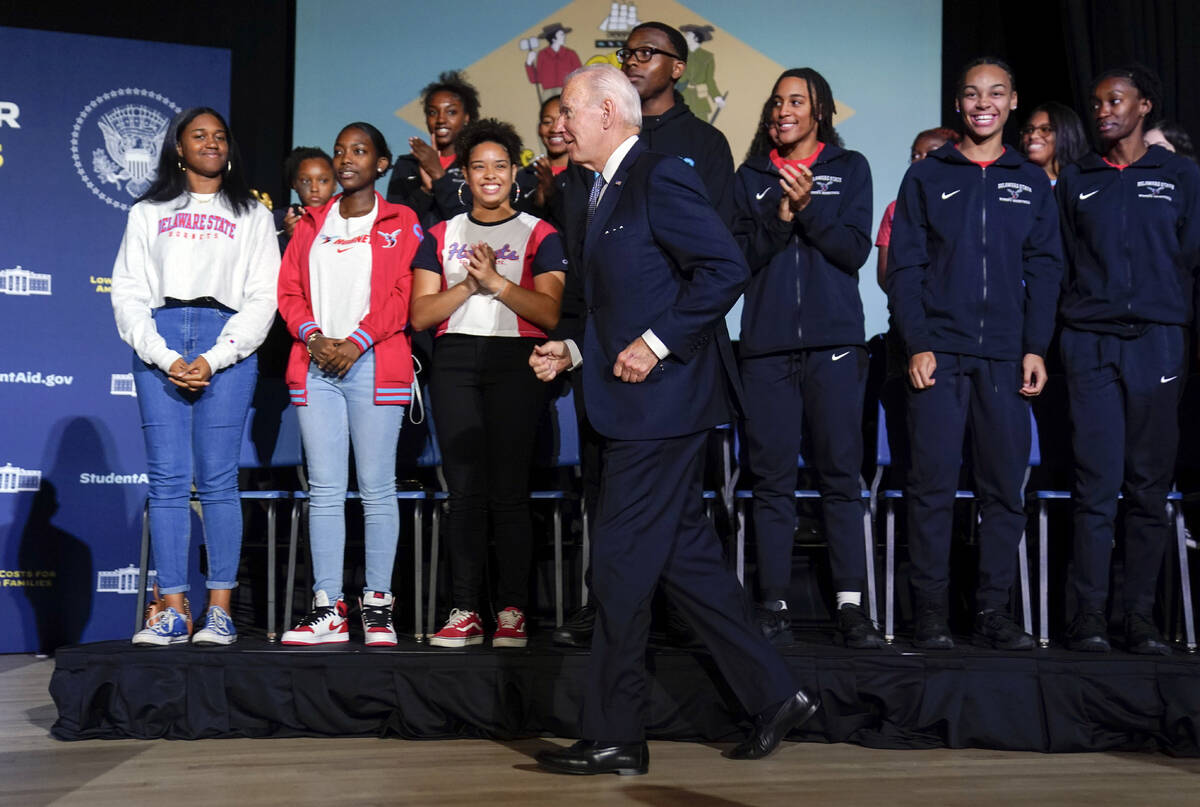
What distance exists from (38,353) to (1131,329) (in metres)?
4.20

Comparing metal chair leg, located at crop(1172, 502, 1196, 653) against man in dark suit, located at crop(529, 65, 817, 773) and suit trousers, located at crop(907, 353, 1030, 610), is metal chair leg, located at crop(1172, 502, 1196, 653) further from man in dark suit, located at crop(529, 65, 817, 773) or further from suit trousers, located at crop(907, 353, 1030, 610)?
man in dark suit, located at crop(529, 65, 817, 773)

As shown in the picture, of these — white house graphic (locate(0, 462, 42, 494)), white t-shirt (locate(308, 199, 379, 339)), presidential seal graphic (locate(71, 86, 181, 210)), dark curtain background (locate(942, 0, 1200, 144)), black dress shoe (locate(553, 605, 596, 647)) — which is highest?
dark curtain background (locate(942, 0, 1200, 144))

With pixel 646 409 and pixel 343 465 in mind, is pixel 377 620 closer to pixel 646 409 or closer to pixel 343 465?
pixel 343 465

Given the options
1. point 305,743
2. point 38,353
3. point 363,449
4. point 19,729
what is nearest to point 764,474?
point 363,449

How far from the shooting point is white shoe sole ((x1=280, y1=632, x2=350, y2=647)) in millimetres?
3232

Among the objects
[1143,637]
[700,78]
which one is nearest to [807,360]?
[1143,637]

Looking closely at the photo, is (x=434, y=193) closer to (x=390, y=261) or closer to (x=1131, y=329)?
(x=390, y=261)

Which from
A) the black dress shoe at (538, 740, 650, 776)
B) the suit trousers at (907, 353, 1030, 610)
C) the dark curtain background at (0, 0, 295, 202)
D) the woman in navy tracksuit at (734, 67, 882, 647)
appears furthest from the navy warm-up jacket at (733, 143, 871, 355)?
the dark curtain background at (0, 0, 295, 202)

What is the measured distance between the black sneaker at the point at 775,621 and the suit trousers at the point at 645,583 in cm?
53

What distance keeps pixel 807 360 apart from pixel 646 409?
91 centimetres

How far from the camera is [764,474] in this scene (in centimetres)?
325

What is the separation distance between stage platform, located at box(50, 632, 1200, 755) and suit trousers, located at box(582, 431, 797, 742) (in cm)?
45

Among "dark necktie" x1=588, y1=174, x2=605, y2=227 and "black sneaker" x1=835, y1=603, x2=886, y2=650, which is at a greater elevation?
"dark necktie" x1=588, y1=174, x2=605, y2=227

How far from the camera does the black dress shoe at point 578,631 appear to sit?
10.6 ft
